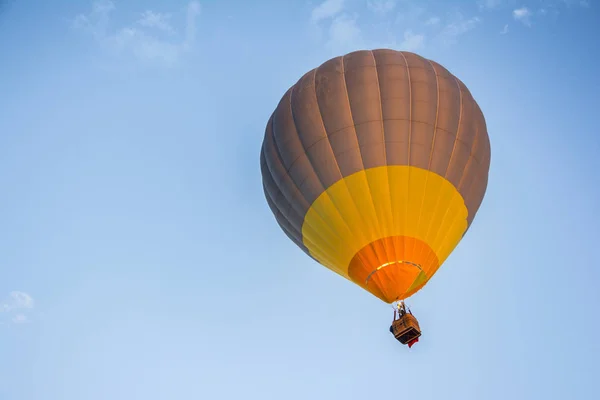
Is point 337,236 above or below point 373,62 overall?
below

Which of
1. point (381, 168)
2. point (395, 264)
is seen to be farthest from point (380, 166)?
point (395, 264)

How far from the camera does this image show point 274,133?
466 inches

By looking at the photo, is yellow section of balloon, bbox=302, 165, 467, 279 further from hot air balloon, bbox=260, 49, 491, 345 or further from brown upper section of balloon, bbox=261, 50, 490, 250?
brown upper section of balloon, bbox=261, 50, 490, 250

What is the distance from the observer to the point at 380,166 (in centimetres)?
1037

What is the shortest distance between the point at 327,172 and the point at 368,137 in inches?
39.5

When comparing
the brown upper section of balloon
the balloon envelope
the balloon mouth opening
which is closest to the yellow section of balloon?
the balloon envelope

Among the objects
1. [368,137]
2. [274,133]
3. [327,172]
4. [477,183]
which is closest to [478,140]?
[477,183]

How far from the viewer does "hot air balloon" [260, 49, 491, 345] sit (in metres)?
10.2

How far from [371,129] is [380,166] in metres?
0.77

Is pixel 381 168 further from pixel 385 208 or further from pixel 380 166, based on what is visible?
pixel 385 208

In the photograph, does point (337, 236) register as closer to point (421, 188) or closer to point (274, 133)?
point (421, 188)

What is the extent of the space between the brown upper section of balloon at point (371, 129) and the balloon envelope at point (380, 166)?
0.07 feet

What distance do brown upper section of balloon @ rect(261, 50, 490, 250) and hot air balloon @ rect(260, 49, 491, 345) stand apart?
21mm

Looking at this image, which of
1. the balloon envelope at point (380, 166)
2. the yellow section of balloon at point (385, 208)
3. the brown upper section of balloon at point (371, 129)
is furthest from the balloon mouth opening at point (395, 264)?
the brown upper section of balloon at point (371, 129)
